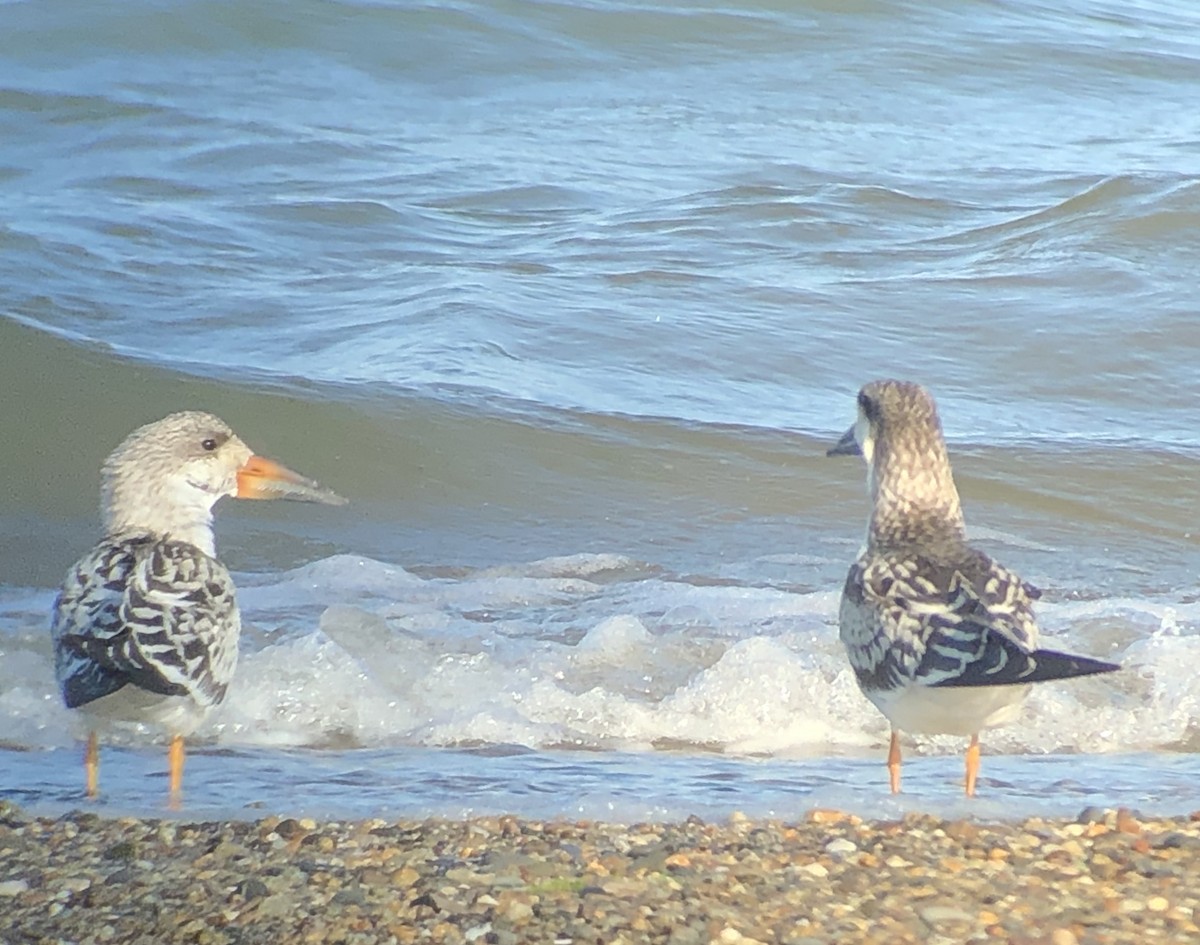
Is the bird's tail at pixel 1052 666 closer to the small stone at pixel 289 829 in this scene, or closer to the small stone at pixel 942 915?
the small stone at pixel 942 915

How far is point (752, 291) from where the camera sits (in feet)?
38.1

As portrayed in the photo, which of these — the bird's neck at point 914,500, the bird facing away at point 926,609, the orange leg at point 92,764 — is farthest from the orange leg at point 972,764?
the orange leg at point 92,764

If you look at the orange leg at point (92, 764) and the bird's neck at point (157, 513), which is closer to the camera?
the orange leg at point (92, 764)

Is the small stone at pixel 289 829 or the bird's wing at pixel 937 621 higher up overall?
the bird's wing at pixel 937 621

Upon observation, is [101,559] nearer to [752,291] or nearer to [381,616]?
[381,616]

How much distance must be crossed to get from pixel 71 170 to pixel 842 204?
5.71m

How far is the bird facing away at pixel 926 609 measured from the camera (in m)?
4.38

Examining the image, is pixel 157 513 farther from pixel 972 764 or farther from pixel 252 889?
pixel 972 764

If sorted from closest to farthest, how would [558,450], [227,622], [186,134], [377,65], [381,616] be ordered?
[227,622]
[381,616]
[558,450]
[186,134]
[377,65]

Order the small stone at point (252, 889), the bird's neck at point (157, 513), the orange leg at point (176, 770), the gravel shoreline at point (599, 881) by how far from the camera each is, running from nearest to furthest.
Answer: the gravel shoreline at point (599, 881) < the small stone at point (252, 889) < the orange leg at point (176, 770) < the bird's neck at point (157, 513)

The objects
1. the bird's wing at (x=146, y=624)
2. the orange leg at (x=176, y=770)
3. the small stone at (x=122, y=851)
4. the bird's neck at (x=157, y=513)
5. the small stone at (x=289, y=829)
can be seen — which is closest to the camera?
the small stone at (x=122, y=851)

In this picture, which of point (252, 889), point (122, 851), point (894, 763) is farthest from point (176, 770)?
point (894, 763)

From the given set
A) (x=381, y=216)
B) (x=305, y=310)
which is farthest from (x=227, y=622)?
(x=381, y=216)

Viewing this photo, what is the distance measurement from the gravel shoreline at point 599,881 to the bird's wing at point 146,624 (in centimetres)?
36
